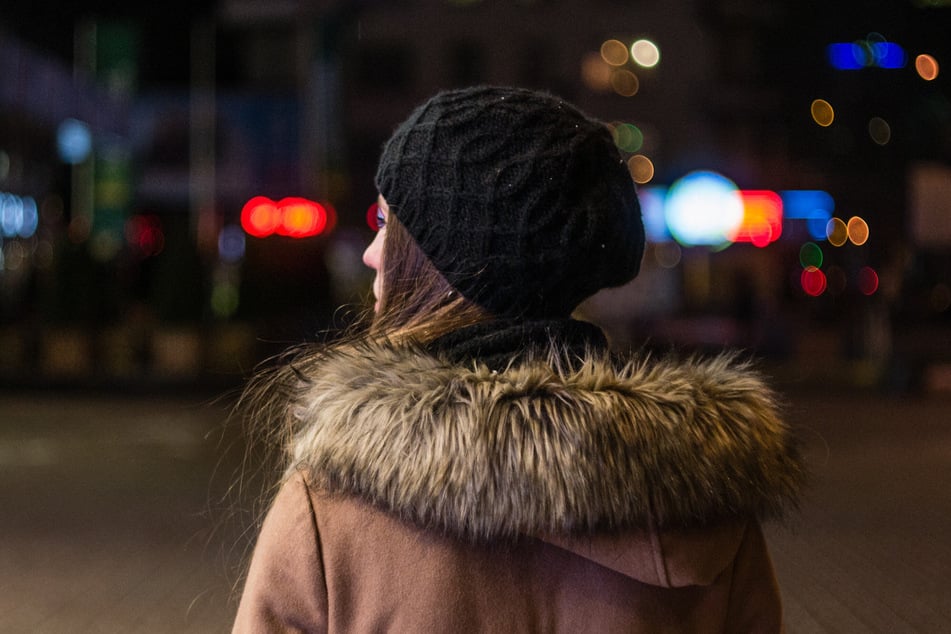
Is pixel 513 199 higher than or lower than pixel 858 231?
higher

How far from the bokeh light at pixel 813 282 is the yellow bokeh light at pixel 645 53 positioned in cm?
995

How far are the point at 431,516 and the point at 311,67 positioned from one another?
26773 millimetres

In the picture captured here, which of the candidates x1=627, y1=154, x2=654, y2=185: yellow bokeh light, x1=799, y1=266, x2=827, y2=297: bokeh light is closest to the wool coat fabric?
x1=627, y1=154, x2=654, y2=185: yellow bokeh light

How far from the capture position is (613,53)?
4966 cm

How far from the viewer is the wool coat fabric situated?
1644 mm

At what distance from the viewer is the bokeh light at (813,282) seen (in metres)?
47.3

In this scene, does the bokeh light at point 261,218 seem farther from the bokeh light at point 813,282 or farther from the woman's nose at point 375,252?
the bokeh light at point 813,282

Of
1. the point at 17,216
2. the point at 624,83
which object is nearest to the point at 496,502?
the point at 17,216

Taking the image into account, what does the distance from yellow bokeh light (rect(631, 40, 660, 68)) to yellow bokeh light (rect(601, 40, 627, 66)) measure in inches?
19.1

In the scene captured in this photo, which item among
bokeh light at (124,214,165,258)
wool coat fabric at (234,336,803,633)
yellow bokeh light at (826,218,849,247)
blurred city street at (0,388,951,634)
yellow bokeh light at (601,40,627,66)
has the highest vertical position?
yellow bokeh light at (601,40,627,66)

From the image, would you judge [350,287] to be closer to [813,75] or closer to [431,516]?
[813,75]

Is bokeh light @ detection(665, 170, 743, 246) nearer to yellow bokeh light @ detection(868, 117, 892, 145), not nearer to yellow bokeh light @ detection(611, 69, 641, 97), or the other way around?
yellow bokeh light @ detection(868, 117, 892, 145)

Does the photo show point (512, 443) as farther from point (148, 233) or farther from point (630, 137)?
point (630, 137)

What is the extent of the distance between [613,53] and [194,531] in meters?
43.7
